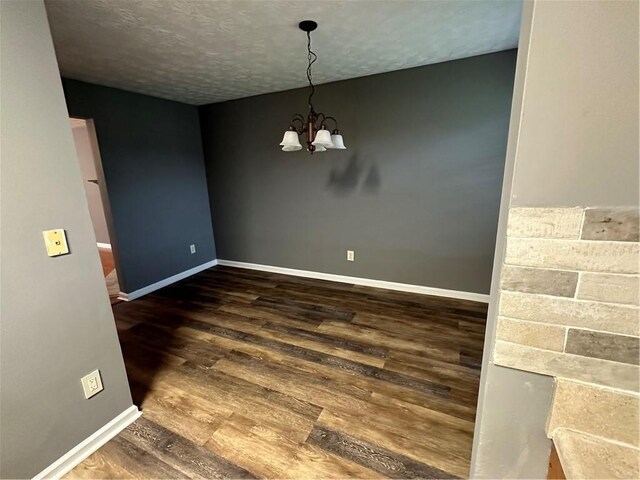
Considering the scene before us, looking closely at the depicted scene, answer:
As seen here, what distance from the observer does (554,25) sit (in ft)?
1.89

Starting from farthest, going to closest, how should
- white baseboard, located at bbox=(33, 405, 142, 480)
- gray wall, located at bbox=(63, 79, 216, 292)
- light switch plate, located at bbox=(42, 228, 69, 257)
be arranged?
gray wall, located at bbox=(63, 79, 216, 292), white baseboard, located at bbox=(33, 405, 142, 480), light switch plate, located at bbox=(42, 228, 69, 257)

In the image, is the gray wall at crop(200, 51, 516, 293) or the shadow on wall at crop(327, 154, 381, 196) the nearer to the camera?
the gray wall at crop(200, 51, 516, 293)

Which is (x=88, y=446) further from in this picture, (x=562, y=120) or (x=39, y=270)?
(x=562, y=120)

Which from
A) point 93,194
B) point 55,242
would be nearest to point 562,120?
point 55,242

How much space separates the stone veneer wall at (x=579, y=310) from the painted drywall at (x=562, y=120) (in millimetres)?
38

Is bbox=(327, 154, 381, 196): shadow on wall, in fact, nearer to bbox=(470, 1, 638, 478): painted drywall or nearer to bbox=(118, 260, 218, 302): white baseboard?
bbox=(118, 260, 218, 302): white baseboard

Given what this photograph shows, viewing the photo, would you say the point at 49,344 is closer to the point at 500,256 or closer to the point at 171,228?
the point at 500,256

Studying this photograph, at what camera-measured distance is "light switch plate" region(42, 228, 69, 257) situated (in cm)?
128

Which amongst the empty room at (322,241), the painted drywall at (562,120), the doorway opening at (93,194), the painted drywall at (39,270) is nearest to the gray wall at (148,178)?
the empty room at (322,241)

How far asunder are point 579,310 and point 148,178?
158 inches

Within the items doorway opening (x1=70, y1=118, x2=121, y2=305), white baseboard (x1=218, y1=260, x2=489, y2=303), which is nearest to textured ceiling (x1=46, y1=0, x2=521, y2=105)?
white baseboard (x1=218, y1=260, x2=489, y2=303)

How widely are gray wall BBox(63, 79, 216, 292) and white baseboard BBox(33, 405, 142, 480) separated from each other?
6.85 ft

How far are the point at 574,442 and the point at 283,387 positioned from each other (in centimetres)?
159

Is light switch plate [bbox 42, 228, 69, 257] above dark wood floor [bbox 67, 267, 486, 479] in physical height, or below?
above
